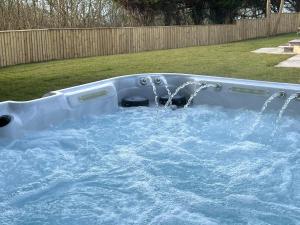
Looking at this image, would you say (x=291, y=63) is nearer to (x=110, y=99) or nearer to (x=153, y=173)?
(x=110, y=99)

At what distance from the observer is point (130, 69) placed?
841 cm

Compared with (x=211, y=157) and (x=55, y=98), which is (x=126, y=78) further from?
(x=211, y=157)

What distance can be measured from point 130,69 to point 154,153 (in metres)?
4.30

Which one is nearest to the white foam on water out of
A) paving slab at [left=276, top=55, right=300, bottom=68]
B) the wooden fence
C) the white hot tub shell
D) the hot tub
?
the hot tub

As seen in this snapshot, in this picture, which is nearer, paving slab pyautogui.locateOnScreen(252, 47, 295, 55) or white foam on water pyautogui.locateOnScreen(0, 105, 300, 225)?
white foam on water pyautogui.locateOnScreen(0, 105, 300, 225)

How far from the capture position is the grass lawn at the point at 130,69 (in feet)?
22.5

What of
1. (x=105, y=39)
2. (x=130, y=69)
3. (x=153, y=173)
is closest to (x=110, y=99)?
(x=153, y=173)

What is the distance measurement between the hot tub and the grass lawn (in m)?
1.32

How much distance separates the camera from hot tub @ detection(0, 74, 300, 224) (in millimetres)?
3145

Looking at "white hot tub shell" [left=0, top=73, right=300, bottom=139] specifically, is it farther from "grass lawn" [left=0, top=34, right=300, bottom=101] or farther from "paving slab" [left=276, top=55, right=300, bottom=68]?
"paving slab" [left=276, top=55, right=300, bottom=68]

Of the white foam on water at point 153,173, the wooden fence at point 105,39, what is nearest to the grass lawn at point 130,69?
the wooden fence at point 105,39

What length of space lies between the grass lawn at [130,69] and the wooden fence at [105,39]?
0.54m

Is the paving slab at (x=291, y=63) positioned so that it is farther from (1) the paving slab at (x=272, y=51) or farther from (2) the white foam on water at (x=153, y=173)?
(2) the white foam on water at (x=153, y=173)

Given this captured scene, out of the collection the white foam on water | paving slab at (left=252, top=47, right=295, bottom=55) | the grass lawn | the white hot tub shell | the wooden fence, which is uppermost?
the wooden fence
